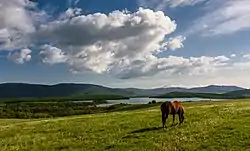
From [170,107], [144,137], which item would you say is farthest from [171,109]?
[144,137]

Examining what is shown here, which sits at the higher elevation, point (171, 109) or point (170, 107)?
point (170, 107)

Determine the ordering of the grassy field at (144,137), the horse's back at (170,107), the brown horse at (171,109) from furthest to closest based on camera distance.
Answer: the horse's back at (170,107), the brown horse at (171,109), the grassy field at (144,137)

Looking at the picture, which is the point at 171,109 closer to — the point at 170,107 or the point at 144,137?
the point at 170,107

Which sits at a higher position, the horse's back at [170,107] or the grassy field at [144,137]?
the horse's back at [170,107]

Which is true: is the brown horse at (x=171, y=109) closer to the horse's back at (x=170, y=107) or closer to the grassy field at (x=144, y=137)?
the horse's back at (x=170, y=107)

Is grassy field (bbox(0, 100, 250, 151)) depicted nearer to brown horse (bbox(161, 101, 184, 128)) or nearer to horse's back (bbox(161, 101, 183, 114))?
brown horse (bbox(161, 101, 184, 128))

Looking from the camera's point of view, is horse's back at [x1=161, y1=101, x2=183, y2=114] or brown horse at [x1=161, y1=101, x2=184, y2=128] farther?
horse's back at [x1=161, y1=101, x2=183, y2=114]

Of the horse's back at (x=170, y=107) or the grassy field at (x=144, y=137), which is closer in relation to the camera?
the grassy field at (x=144, y=137)

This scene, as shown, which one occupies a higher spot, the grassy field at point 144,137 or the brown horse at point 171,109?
the brown horse at point 171,109

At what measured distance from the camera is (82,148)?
2630cm

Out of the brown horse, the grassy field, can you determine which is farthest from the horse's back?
the grassy field

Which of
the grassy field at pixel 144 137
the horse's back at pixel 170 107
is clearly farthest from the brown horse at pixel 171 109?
the grassy field at pixel 144 137

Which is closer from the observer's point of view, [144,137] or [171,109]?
[144,137]

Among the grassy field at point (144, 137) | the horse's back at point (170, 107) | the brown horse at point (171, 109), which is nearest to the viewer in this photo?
the grassy field at point (144, 137)
